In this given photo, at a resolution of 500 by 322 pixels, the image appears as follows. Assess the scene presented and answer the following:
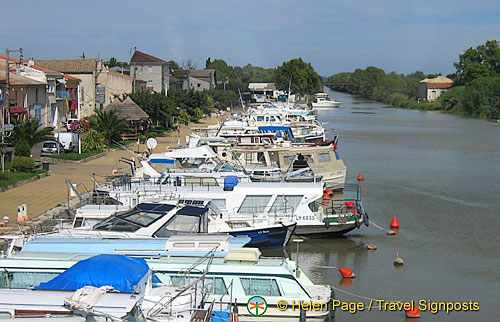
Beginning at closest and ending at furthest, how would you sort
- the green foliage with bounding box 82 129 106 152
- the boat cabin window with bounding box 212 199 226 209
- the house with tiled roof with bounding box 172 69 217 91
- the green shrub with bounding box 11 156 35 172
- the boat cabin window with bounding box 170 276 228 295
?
the boat cabin window with bounding box 170 276 228 295 → the boat cabin window with bounding box 212 199 226 209 → the green shrub with bounding box 11 156 35 172 → the green foliage with bounding box 82 129 106 152 → the house with tiled roof with bounding box 172 69 217 91

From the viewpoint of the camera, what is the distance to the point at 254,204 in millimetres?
22469

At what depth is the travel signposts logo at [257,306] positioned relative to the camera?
14742 mm

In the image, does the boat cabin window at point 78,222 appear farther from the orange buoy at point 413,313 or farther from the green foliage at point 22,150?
the green foliage at point 22,150

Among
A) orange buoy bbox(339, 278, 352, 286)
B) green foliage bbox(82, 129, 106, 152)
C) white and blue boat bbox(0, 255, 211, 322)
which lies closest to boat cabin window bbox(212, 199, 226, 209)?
orange buoy bbox(339, 278, 352, 286)

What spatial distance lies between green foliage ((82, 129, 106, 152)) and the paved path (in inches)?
24.9

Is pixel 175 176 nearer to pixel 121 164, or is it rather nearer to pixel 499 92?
pixel 121 164

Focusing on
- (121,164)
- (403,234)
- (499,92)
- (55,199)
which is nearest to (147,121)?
(121,164)

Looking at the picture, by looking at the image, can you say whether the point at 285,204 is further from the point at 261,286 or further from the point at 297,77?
the point at 297,77

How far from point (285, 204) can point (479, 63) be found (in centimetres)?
13680

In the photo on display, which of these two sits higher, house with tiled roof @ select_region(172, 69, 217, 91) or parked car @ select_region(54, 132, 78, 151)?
house with tiled roof @ select_region(172, 69, 217, 91)

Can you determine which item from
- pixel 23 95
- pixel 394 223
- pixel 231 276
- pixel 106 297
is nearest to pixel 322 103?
pixel 23 95

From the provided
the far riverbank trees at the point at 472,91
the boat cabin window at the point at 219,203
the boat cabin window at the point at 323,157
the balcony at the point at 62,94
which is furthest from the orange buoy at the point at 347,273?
the far riverbank trees at the point at 472,91

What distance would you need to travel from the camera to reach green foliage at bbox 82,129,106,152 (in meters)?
41.1

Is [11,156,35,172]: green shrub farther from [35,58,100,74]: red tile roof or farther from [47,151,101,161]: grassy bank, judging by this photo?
[35,58,100,74]: red tile roof
